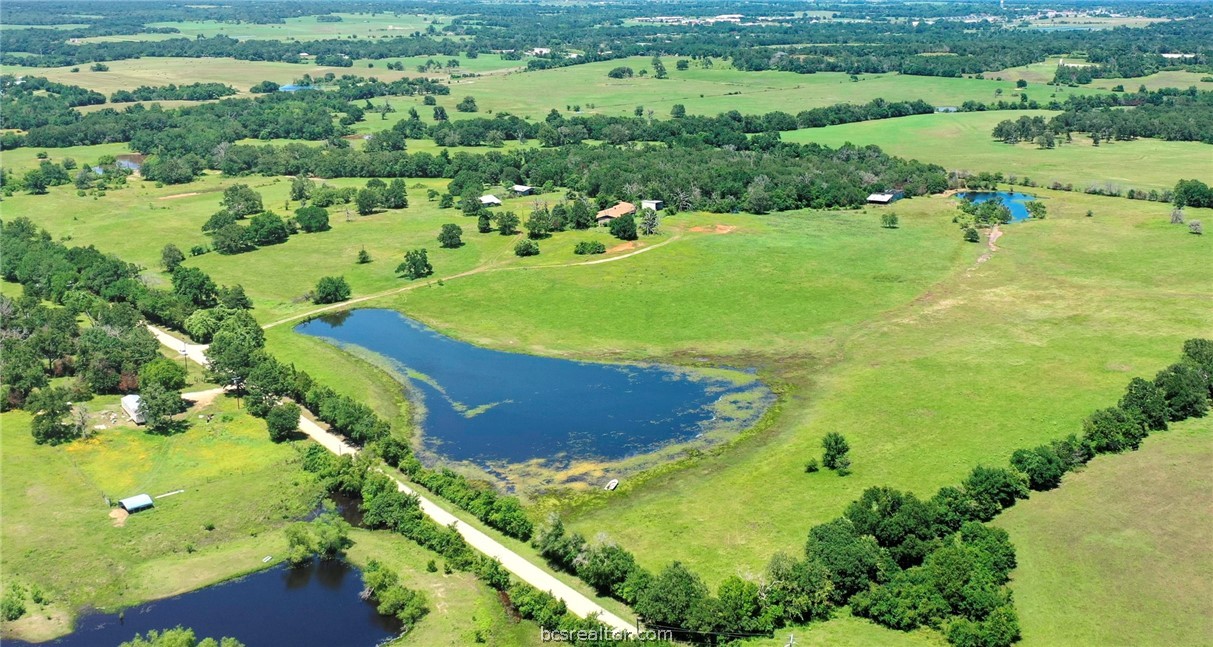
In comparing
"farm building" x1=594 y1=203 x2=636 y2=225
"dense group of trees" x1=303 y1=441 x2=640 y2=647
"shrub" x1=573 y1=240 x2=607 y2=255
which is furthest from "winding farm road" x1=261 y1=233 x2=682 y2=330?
"dense group of trees" x1=303 y1=441 x2=640 y2=647

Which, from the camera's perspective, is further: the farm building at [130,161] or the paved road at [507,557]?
the farm building at [130,161]

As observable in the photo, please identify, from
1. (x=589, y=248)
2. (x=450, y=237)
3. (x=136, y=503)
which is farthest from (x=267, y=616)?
(x=450, y=237)

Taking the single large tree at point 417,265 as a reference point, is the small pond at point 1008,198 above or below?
below

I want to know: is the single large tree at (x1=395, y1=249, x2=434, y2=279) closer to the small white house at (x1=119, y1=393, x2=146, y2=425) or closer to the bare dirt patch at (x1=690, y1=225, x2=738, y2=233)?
the bare dirt patch at (x1=690, y1=225, x2=738, y2=233)

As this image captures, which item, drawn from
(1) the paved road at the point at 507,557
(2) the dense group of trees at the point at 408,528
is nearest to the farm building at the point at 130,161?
(1) the paved road at the point at 507,557

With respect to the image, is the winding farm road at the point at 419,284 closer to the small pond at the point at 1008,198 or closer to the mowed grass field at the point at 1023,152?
the small pond at the point at 1008,198

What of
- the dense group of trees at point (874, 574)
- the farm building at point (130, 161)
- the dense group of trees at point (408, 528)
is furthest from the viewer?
the farm building at point (130, 161)

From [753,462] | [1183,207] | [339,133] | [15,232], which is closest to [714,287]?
[753,462]

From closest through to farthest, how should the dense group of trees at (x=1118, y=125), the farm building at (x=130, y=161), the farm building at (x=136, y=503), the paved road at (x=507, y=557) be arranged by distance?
the paved road at (x=507, y=557) → the farm building at (x=136, y=503) → the farm building at (x=130, y=161) → the dense group of trees at (x=1118, y=125)

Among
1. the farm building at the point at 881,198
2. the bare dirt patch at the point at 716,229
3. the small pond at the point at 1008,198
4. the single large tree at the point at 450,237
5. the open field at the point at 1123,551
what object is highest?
the single large tree at the point at 450,237
